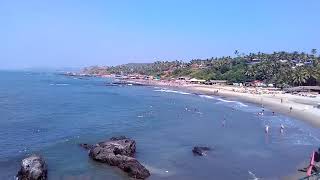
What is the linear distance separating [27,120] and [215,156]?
1238 inches

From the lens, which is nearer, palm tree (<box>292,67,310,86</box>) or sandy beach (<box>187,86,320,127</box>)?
sandy beach (<box>187,86,320,127</box>)

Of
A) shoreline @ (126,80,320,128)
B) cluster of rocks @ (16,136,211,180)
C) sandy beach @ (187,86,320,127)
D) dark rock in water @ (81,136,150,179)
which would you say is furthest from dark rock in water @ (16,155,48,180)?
sandy beach @ (187,86,320,127)

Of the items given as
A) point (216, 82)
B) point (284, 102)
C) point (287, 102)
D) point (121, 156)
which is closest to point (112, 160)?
point (121, 156)

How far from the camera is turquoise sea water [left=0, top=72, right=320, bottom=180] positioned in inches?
1271

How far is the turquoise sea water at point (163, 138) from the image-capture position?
106ft

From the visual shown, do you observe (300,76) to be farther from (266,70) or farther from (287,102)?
(287,102)

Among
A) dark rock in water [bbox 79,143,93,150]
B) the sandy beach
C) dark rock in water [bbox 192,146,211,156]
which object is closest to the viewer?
dark rock in water [bbox 192,146,211,156]

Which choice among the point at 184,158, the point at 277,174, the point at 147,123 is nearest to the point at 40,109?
Result: the point at 147,123

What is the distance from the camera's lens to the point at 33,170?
2850cm

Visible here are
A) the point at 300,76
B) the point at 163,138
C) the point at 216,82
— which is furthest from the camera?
the point at 216,82

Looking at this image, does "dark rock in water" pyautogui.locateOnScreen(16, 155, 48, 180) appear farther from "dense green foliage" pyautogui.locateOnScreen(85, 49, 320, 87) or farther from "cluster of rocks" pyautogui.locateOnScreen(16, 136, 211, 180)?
"dense green foliage" pyautogui.locateOnScreen(85, 49, 320, 87)

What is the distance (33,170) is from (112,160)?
253 inches

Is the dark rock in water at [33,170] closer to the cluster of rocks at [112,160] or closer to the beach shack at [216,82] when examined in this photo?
the cluster of rocks at [112,160]

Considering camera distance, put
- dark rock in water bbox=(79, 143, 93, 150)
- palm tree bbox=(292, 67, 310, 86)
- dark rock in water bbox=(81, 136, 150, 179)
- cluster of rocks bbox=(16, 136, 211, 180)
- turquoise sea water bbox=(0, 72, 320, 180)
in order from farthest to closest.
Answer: palm tree bbox=(292, 67, 310, 86)
dark rock in water bbox=(79, 143, 93, 150)
turquoise sea water bbox=(0, 72, 320, 180)
dark rock in water bbox=(81, 136, 150, 179)
cluster of rocks bbox=(16, 136, 211, 180)
